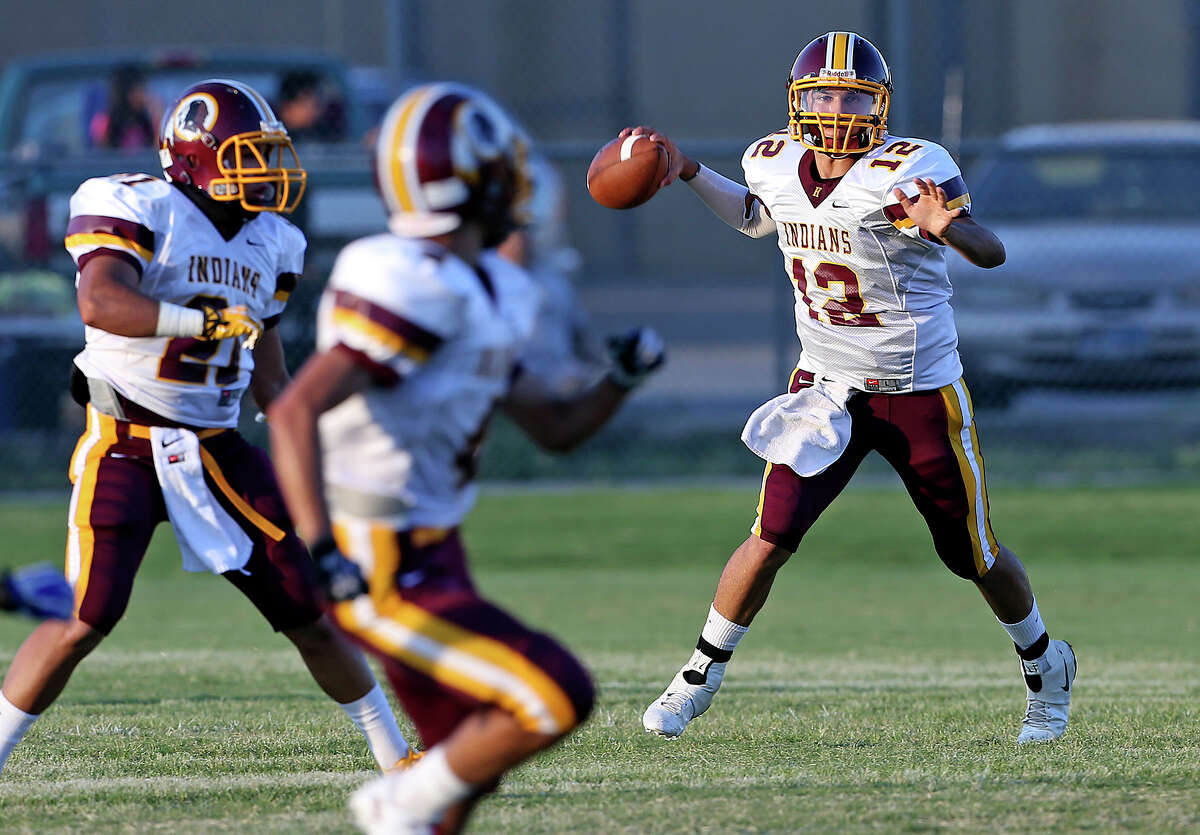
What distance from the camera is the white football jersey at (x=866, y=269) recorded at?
15.8 feet

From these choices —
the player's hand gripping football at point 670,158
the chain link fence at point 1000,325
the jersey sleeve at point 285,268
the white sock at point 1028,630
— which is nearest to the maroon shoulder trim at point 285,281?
the jersey sleeve at point 285,268

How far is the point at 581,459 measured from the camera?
10.2m

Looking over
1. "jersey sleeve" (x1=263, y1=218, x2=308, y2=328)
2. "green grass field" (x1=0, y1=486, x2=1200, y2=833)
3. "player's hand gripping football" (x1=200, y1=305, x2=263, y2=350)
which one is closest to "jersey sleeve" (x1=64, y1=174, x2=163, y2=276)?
"player's hand gripping football" (x1=200, y1=305, x2=263, y2=350)

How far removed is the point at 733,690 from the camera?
580 centimetres

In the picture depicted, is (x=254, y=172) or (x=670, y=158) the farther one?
(x=670, y=158)

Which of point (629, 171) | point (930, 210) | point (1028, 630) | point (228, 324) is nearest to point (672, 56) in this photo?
point (629, 171)

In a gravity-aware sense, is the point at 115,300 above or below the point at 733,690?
above

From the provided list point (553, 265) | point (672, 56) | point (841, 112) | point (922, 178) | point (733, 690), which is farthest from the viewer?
point (672, 56)

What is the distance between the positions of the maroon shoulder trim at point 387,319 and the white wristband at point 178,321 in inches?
41.1

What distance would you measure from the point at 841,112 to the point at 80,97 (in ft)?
23.5

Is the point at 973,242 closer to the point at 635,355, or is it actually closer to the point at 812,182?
the point at 812,182

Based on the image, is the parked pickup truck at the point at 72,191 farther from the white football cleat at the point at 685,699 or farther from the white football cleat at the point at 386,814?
the white football cleat at the point at 386,814

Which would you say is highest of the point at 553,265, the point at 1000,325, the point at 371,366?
the point at 371,366

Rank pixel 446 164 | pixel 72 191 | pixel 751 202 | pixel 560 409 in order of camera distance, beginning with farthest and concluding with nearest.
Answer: pixel 72 191, pixel 751 202, pixel 560 409, pixel 446 164
